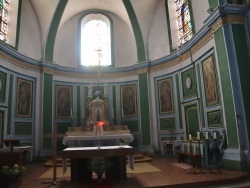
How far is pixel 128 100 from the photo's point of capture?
15.7m

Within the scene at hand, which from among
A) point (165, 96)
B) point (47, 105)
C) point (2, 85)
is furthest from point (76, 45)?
point (165, 96)

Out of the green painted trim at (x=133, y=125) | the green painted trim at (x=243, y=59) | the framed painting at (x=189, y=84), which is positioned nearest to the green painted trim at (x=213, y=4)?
the green painted trim at (x=243, y=59)

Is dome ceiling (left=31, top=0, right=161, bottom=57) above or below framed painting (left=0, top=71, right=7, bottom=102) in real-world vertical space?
above

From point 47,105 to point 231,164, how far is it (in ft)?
33.4

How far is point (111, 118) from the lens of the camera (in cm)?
1541

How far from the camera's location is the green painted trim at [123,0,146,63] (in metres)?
15.4

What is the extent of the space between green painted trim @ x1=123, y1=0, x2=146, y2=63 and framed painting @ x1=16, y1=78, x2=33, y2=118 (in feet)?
22.9

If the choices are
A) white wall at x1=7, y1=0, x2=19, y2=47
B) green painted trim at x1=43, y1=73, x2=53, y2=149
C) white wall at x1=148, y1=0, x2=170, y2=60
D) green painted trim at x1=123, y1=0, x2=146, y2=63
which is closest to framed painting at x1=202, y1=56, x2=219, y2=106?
white wall at x1=148, y1=0, x2=170, y2=60

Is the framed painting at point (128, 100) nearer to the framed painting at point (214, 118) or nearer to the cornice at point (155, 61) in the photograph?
the cornice at point (155, 61)

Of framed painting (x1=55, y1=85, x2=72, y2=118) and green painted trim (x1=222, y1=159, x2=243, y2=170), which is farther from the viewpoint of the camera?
framed painting (x1=55, y1=85, x2=72, y2=118)

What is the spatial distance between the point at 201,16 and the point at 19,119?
10.6m

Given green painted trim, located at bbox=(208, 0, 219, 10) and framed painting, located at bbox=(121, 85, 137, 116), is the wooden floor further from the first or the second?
framed painting, located at bbox=(121, 85, 137, 116)

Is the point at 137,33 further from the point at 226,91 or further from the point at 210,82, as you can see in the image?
the point at 226,91

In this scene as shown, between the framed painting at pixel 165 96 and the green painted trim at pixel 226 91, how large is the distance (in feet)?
16.0
